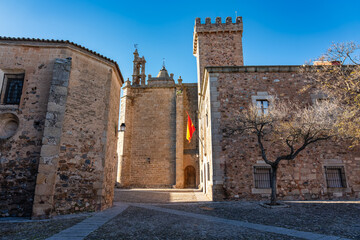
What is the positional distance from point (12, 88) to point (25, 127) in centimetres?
174

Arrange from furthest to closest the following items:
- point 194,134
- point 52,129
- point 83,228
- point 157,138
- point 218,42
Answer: point 194,134 < point 157,138 < point 218,42 < point 52,129 < point 83,228

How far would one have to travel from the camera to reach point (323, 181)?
10.1 metres

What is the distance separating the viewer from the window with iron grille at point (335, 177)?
1020 centimetres

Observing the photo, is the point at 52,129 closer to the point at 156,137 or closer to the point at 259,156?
the point at 259,156

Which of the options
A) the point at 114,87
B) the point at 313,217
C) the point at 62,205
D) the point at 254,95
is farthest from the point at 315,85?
the point at 62,205

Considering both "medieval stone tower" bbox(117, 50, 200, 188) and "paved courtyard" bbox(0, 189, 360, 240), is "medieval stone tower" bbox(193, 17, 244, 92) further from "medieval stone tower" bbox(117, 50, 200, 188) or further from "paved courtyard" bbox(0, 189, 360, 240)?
"paved courtyard" bbox(0, 189, 360, 240)

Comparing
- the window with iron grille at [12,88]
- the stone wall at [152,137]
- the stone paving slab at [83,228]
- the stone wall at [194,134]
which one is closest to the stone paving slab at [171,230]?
the stone paving slab at [83,228]

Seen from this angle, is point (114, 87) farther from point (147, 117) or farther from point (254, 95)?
point (147, 117)

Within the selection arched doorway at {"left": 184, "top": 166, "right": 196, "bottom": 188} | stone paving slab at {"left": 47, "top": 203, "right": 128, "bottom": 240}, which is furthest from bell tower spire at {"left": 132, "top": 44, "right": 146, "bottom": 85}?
stone paving slab at {"left": 47, "top": 203, "right": 128, "bottom": 240}

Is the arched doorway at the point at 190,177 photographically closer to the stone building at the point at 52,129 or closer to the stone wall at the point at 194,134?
the stone wall at the point at 194,134

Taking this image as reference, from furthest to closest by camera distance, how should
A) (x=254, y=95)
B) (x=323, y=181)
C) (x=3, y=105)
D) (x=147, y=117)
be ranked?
(x=147, y=117), (x=254, y=95), (x=323, y=181), (x=3, y=105)

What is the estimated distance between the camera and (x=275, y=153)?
34.2ft

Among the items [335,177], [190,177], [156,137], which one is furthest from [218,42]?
[335,177]

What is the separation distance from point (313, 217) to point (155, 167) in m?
15.2
